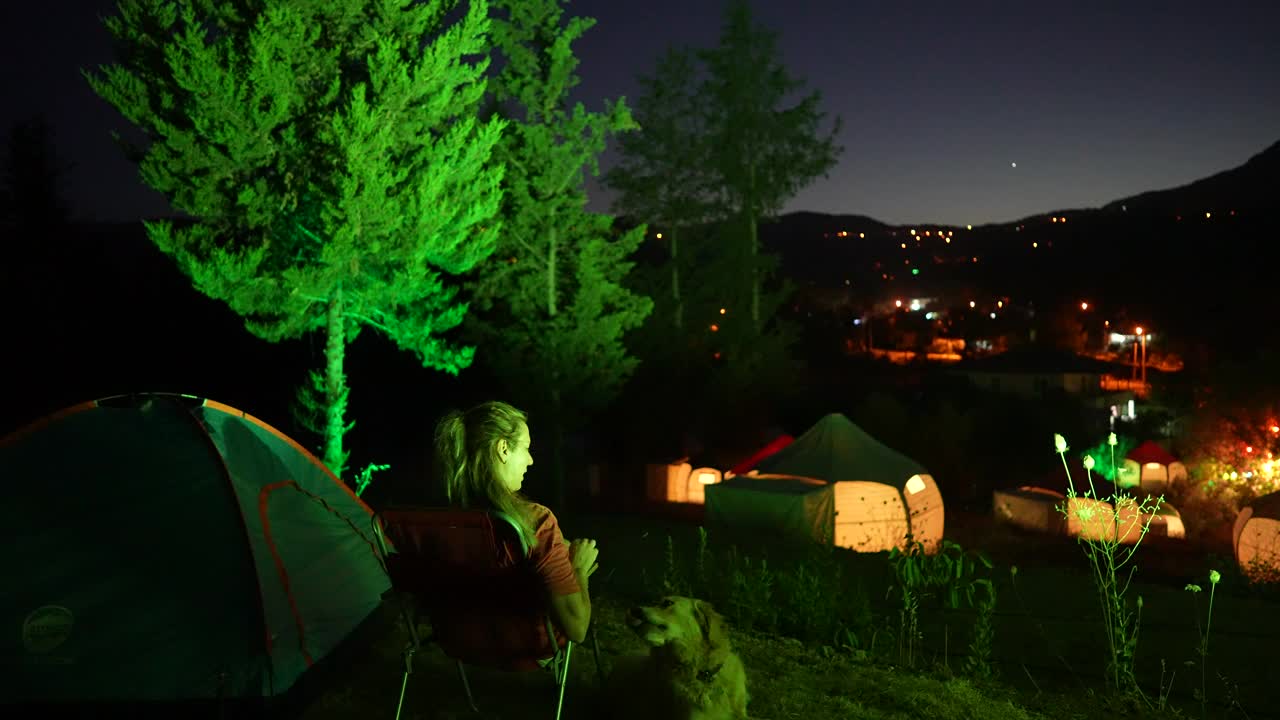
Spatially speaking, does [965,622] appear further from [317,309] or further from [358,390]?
[358,390]

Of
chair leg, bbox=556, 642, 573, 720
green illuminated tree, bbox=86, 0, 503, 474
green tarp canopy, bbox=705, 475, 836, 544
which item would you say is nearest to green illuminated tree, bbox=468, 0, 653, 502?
green tarp canopy, bbox=705, 475, 836, 544

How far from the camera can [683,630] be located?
2.81m

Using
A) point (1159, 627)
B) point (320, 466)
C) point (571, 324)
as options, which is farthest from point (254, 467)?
Result: point (571, 324)

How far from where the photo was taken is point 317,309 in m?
9.11

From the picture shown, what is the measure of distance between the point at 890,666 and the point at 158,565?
345cm

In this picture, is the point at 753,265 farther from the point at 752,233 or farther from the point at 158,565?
the point at 158,565

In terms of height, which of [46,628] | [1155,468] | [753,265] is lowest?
[1155,468]

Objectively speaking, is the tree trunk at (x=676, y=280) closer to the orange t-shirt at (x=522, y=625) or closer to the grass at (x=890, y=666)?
the grass at (x=890, y=666)

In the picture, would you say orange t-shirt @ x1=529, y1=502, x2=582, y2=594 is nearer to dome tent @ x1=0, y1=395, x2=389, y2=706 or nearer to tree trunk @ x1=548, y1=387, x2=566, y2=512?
dome tent @ x1=0, y1=395, x2=389, y2=706

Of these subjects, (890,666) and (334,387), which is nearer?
(890,666)

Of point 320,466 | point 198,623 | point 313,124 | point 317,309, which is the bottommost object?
point 198,623

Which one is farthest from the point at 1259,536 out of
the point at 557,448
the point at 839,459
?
the point at 557,448

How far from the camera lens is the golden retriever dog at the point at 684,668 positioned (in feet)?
9.08

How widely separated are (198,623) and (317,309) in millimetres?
5895
